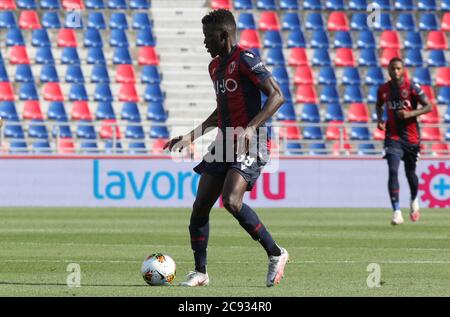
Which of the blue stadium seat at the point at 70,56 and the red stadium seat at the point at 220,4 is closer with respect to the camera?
the blue stadium seat at the point at 70,56

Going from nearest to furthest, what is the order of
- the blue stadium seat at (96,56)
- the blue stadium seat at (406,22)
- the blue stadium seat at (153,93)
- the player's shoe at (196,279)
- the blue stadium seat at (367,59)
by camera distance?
the player's shoe at (196,279) → the blue stadium seat at (153,93) → the blue stadium seat at (96,56) → the blue stadium seat at (367,59) → the blue stadium seat at (406,22)

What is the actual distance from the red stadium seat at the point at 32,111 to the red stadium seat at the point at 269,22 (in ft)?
18.7

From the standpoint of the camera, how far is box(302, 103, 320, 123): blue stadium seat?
2675cm

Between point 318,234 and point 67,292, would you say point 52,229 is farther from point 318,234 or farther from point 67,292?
point 67,292

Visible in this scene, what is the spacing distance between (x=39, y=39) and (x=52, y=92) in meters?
1.49

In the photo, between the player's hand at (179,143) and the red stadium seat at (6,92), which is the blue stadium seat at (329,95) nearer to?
the red stadium seat at (6,92)

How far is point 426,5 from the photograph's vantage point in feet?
92.5

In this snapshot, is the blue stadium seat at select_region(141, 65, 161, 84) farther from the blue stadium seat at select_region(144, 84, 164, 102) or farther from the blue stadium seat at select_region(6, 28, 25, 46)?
Result: the blue stadium seat at select_region(6, 28, 25, 46)

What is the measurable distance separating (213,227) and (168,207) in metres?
6.18

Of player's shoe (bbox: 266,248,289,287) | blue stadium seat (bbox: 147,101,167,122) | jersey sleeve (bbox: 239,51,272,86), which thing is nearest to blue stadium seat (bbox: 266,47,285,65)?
blue stadium seat (bbox: 147,101,167,122)

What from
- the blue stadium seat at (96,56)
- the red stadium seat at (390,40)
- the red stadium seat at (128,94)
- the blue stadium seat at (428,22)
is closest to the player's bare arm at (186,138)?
the red stadium seat at (128,94)

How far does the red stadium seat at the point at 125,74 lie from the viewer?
26933mm

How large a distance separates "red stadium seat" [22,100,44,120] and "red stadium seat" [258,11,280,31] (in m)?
5.70

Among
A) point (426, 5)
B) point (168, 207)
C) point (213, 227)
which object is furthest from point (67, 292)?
point (426, 5)
